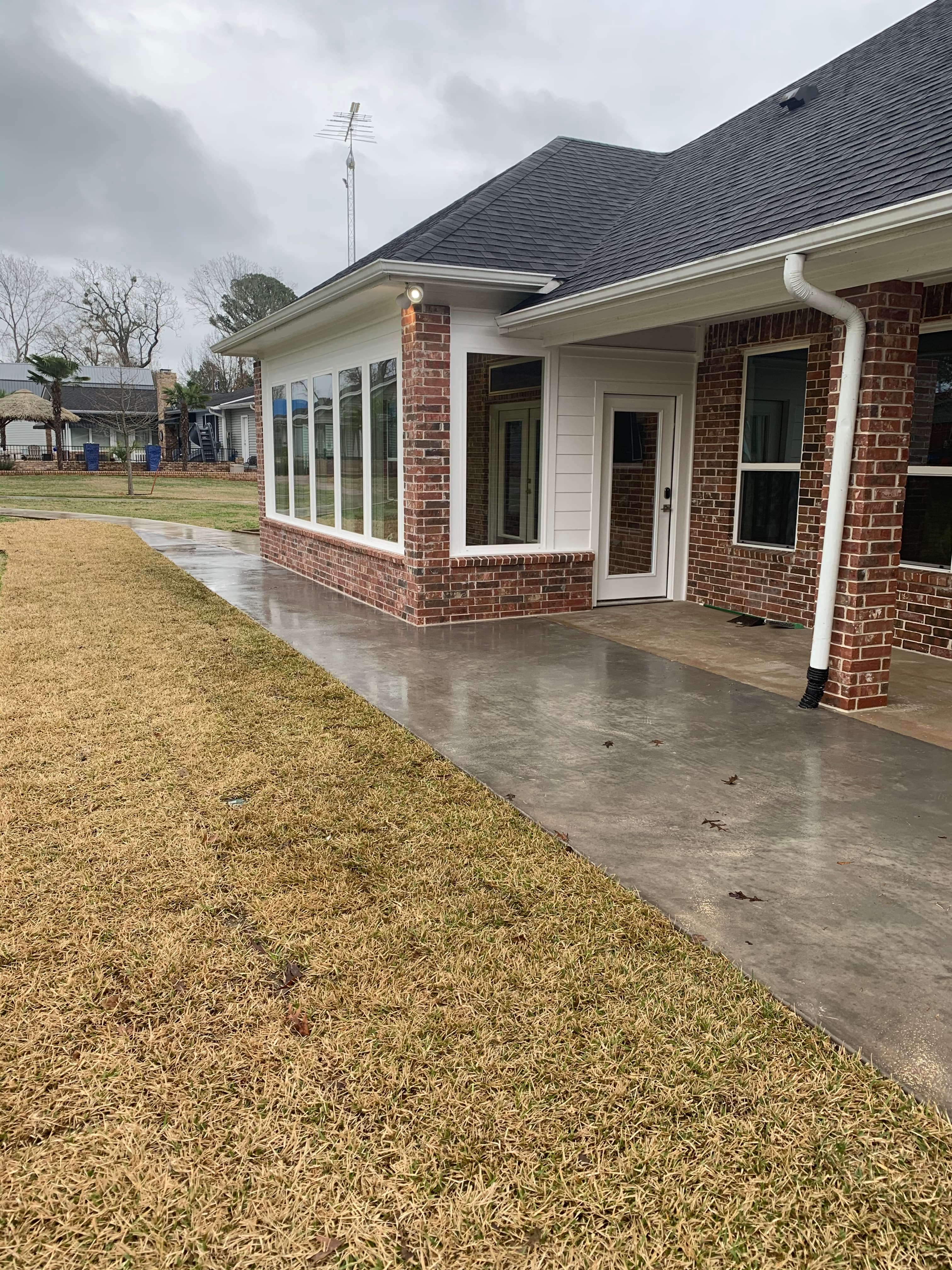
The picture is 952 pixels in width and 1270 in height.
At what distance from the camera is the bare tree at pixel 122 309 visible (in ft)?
135

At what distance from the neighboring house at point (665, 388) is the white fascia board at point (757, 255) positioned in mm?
27

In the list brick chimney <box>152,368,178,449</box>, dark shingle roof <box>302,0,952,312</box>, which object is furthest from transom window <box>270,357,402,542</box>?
brick chimney <box>152,368,178,449</box>

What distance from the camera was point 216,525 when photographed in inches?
779

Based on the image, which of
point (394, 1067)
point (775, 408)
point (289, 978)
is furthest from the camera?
point (775, 408)

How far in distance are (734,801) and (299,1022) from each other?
2412 mm

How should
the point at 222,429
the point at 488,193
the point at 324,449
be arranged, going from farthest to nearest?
the point at 222,429
the point at 324,449
the point at 488,193

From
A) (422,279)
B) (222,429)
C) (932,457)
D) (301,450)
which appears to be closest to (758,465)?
(932,457)

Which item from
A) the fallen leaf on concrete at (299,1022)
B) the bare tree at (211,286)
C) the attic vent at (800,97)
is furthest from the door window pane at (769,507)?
the bare tree at (211,286)

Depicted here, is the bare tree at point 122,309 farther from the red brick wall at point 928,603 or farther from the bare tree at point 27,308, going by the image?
the red brick wall at point 928,603

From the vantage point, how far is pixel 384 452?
8836 mm

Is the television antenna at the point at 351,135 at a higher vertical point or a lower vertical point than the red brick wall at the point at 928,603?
higher

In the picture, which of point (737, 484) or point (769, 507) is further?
point (737, 484)

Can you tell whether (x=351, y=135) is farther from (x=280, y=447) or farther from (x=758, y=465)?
(x=758, y=465)

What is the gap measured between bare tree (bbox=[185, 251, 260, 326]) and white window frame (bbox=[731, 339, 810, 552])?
174 feet
